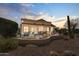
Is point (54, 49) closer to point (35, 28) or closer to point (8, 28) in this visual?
point (35, 28)

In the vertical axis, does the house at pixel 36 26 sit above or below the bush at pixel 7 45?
above

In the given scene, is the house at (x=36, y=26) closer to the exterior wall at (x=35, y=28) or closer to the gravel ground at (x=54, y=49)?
the exterior wall at (x=35, y=28)

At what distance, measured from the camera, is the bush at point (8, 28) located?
6.15 feet

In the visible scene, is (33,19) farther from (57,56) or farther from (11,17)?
(57,56)

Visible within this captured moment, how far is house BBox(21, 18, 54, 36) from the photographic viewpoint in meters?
1.88

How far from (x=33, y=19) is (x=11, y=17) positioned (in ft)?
0.73

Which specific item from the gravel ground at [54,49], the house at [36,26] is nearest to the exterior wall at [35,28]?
the house at [36,26]

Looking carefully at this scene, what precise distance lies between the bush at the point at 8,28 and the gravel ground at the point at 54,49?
0.17 meters

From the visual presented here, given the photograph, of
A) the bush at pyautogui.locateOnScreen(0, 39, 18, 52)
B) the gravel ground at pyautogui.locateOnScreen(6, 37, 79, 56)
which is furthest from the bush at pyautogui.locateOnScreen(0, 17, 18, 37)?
the gravel ground at pyautogui.locateOnScreen(6, 37, 79, 56)

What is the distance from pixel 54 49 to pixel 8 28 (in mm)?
509

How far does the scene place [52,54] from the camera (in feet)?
6.01

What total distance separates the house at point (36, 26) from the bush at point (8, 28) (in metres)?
0.08

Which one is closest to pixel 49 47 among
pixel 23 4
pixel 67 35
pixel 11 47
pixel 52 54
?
pixel 52 54

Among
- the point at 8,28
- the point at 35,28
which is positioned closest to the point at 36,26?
the point at 35,28
